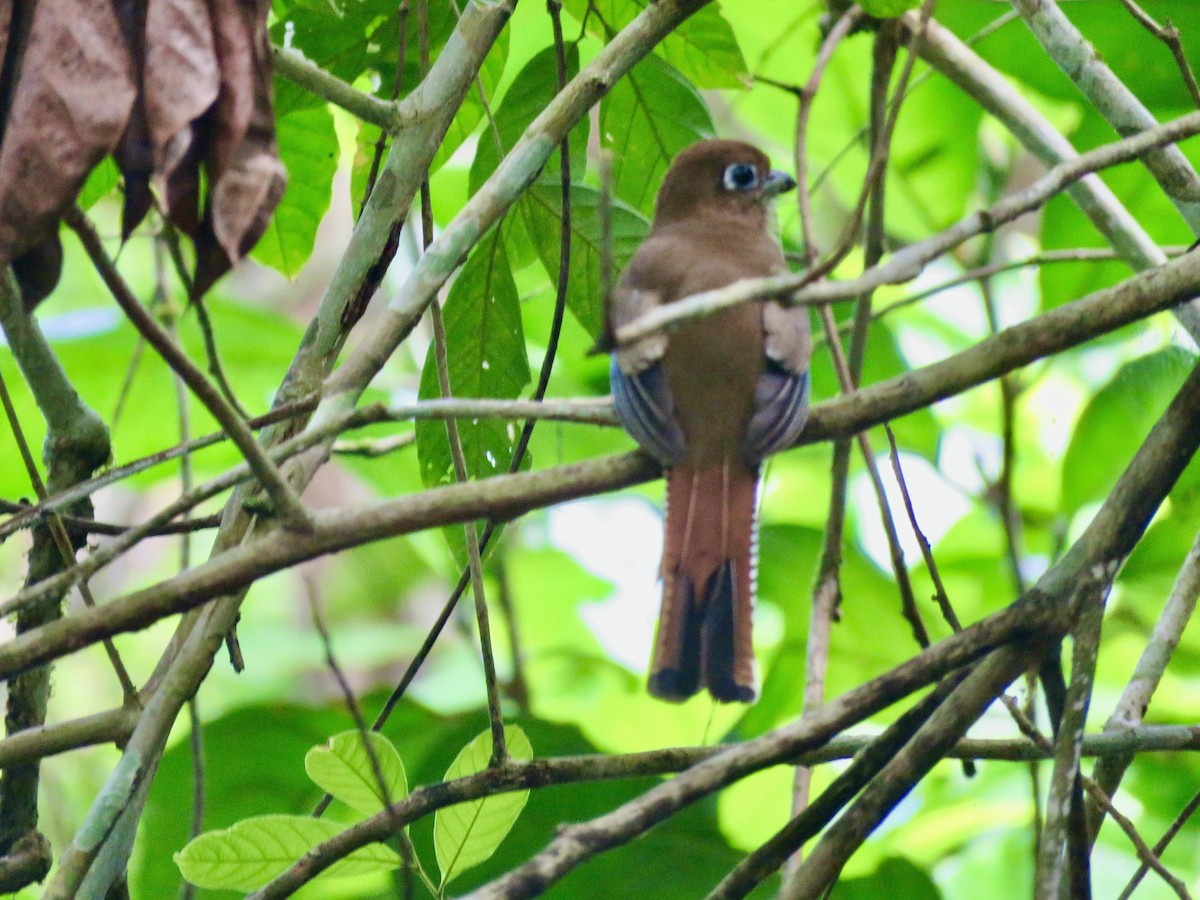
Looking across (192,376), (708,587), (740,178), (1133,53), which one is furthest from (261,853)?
(1133,53)

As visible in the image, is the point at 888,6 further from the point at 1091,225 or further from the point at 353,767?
the point at 353,767

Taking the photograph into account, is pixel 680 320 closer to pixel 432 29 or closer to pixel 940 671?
pixel 940 671

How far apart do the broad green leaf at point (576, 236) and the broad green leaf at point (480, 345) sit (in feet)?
0.33

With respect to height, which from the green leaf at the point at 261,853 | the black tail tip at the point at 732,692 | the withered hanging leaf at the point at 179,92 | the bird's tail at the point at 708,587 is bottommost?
the green leaf at the point at 261,853

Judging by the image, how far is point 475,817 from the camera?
2.01 metres

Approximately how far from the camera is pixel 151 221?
3.48 meters

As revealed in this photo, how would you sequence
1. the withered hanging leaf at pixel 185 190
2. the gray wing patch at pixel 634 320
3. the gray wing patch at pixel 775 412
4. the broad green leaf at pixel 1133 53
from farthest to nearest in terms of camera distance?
the broad green leaf at pixel 1133 53 < the gray wing patch at pixel 634 320 < the gray wing patch at pixel 775 412 < the withered hanging leaf at pixel 185 190

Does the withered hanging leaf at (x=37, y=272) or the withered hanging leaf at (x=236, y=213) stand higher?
the withered hanging leaf at (x=236, y=213)

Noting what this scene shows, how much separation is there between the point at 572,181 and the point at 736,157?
2.14 feet

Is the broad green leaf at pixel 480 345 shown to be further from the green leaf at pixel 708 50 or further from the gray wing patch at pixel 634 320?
the green leaf at pixel 708 50

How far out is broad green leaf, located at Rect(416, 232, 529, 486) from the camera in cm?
249

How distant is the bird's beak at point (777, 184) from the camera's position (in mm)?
3129

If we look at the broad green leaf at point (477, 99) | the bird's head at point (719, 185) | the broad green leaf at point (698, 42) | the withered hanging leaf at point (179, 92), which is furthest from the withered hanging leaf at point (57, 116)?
the bird's head at point (719, 185)

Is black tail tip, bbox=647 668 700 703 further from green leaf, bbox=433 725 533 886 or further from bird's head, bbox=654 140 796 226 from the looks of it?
bird's head, bbox=654 140 796 226
